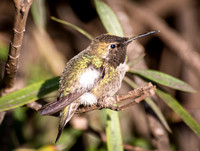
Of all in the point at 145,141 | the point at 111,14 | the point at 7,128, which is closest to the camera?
the point at 111,14

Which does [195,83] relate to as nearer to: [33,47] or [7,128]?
[33,47]

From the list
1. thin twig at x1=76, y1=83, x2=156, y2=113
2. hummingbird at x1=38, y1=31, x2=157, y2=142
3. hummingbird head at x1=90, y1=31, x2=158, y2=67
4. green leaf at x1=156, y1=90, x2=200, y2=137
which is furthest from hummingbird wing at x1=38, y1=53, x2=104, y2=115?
green leaf at x1=156, y1=90, x2=200, y2=137

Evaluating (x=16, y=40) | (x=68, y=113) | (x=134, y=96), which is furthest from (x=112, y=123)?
(x=16, y=40)

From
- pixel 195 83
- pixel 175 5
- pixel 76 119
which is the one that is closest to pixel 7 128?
pixel 76 119

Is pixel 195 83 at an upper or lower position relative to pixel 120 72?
upper

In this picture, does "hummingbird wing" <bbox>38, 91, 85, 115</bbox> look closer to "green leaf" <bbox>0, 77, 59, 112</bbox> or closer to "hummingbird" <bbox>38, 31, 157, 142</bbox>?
"hummingbird" <bbox>38, 31, 157, 142</bbox>

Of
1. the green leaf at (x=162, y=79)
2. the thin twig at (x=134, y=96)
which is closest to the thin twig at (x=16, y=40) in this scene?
the thin twig at (x=134, y=96)

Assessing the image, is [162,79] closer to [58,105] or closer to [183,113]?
[183,113]
